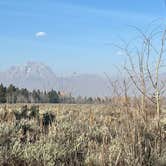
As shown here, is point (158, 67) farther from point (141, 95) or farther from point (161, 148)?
point (161, 148)

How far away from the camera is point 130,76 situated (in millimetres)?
9477

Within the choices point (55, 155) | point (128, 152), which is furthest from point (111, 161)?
point (55, 155)

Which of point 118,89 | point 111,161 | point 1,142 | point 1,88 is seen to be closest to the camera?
point 111,161

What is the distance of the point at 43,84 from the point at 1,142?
16.5 feet

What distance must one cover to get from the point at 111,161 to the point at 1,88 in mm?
74165

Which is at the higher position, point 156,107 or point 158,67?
point 158,67

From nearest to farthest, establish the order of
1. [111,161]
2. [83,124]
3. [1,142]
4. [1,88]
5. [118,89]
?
[111,161] → [118,89] → [1,142] → [83,124] → [1,88]

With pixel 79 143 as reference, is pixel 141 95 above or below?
above

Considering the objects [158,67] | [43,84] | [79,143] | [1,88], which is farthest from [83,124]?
[1,88]

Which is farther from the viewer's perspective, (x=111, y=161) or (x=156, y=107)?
(x=156, y=107)

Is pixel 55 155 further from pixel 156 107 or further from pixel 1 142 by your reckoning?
pixel 156 107

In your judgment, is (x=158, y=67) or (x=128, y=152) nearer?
(x=128, y=152)

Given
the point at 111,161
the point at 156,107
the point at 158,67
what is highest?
the point at 158,67

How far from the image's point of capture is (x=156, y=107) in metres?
9.91
